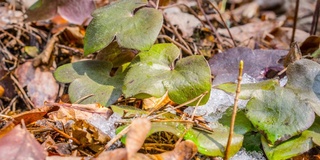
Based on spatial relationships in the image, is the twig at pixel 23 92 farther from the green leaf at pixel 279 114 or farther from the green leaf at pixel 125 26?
the green leaf at pixel 279 114

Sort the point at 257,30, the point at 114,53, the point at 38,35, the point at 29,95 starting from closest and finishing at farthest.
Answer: the point at 114,53, the point at 29,95, the point at 38,35, the point at 257,30

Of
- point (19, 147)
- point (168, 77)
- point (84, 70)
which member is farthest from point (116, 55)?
point (19, 147)

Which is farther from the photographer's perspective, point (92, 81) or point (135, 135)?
point (92, 81)

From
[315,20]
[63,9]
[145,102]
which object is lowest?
[315,20]

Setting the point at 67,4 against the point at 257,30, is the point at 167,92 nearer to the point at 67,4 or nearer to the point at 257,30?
the point at 67,4

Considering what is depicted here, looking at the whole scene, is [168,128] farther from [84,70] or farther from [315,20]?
[315,20]

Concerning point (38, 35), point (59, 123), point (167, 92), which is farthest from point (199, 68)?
point (38, 35)

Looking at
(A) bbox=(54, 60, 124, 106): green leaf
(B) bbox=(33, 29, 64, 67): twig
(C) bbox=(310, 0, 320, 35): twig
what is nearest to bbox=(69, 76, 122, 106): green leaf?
(A) bbox=(54, 60, 124, 106): green leaf
